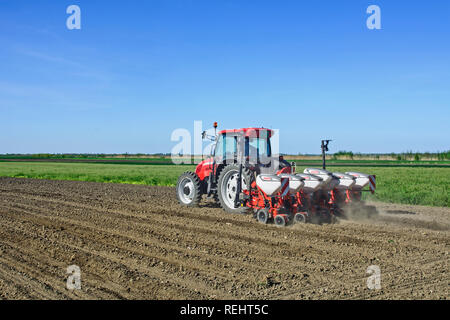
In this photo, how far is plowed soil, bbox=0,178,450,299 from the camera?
514 cm

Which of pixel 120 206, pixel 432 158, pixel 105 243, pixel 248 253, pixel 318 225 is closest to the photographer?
pixel 248 253

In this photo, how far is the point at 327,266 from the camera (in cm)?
620

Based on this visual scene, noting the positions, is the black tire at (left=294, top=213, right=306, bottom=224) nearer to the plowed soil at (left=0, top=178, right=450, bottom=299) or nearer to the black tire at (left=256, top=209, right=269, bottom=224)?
the plowed soil at (left=0, top=178, right=450, bottom=299)

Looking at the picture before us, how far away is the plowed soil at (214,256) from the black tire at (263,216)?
25cm

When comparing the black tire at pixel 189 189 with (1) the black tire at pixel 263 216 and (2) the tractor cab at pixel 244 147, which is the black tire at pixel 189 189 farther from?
(1) the black tire at pixel 263 216

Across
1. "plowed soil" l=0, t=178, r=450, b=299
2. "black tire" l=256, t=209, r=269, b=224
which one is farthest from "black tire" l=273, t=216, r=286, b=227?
"black tire" l=256, t=209, r=269, b=224

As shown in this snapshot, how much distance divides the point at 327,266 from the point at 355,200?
4.54 m

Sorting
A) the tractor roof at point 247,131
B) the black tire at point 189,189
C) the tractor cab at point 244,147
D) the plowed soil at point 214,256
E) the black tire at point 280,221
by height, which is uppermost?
the tractor roof at point 247,131

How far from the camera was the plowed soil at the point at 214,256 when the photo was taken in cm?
514

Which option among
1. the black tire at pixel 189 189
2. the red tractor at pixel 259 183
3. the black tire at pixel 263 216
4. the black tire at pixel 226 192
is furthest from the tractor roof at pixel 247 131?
the black tire at pixel 263 216

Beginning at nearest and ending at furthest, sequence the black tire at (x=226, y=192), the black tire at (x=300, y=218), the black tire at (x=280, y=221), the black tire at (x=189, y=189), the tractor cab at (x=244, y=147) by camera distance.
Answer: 1. the black tire at (x=280, y=221)
2. the black tire at (x=300, y=218)
3. the black tire at (x=226, y=192)
4. the tractor cab at (x=244, y=147)
5. the black tire at (x=189, y=189)

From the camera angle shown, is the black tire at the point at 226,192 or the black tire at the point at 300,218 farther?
the black tire at the point at 226,192
